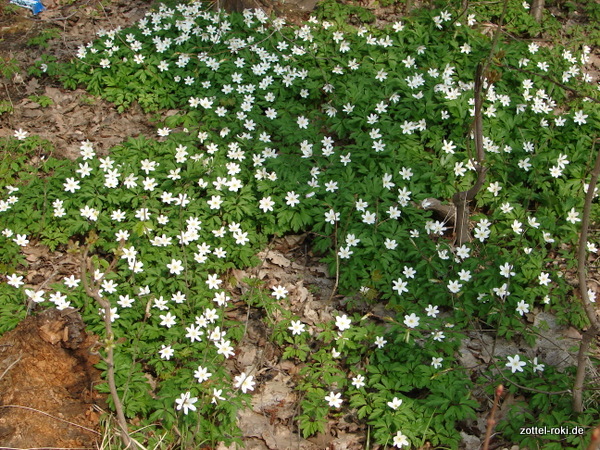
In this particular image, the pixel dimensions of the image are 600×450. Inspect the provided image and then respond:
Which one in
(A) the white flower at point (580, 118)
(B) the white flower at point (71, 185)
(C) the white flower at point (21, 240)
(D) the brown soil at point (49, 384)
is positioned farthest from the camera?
(A) the white flower at point (580, 118)

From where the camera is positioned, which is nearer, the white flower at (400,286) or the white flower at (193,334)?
the white flower at (193,334)

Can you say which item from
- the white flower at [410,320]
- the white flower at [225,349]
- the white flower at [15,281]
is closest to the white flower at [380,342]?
the white flower at [410,320]

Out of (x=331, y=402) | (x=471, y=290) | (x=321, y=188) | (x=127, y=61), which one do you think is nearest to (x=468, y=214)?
(x=471, y=290)

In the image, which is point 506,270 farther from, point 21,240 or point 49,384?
point 21,240

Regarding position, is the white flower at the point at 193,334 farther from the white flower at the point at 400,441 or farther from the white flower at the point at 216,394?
the white flower at the point at 400,441

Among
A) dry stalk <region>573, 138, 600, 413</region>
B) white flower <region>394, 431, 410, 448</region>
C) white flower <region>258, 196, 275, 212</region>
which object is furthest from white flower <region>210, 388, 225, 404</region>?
dry stalk <region>573, 138, 600, 413</region>

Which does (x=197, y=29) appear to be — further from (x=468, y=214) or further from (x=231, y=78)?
(x=468, y=214)
